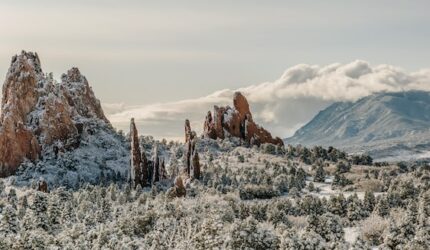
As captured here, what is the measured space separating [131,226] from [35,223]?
24.1 metres

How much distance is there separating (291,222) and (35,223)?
75.3 m

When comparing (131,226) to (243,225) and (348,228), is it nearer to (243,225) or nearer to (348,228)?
(243,225)

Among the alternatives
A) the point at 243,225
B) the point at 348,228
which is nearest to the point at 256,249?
the point at 243,225

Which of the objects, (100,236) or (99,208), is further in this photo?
(99,208)

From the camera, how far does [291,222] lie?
195125 mm

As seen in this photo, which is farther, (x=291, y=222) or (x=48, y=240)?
(x=291, y=222)

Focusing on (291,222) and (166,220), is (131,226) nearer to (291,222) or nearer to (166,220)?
(166,220)

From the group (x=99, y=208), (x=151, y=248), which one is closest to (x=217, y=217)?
(x=151, y=248)

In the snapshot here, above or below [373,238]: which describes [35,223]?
above

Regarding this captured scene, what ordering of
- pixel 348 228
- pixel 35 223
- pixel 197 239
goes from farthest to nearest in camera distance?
pixel 348 228, pixel 35 223, pixel 197 239

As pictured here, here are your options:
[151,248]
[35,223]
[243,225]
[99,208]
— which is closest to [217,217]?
[243,225]

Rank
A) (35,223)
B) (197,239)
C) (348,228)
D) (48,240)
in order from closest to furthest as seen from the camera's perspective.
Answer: (48,240)
(197,239)
(35,223)
(348,228)

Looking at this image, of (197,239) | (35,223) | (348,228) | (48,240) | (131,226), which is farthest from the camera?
(348,228)

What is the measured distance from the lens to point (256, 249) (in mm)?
144250
